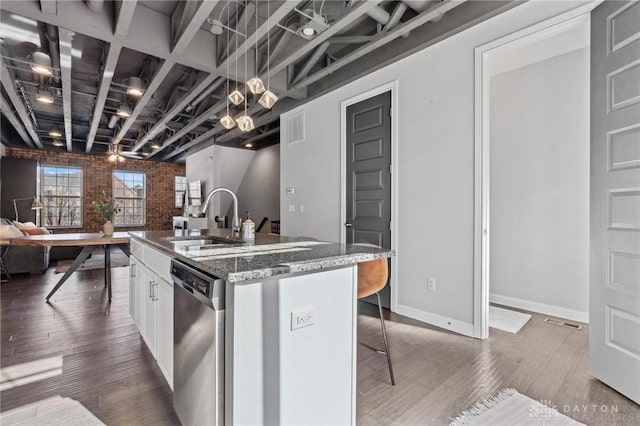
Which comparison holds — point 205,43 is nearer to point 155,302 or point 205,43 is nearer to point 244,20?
point 244,20

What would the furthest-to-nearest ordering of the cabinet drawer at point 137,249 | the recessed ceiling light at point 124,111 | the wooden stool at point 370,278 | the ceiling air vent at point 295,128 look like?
the recessed ceiling light at point 124,111, the ceiling air vent at point 295,128, the cabinet drawer at point 137,249, the wooden stool at point 370,278

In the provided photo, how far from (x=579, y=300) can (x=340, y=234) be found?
8.51ft

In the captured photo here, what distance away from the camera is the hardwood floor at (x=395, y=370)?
1691 millimetres

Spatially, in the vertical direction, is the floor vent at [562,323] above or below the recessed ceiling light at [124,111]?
below

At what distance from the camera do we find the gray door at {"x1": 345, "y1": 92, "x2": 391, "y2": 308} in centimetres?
344

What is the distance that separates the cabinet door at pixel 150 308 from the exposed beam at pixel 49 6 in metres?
2.28

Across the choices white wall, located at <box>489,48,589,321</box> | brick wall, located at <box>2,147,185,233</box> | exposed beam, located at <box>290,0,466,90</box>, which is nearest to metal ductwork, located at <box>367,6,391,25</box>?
exposed beam, located at <box>290,0,466,90</box>

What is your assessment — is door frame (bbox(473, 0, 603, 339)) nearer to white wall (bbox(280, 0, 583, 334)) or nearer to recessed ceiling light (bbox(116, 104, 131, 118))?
white wall (bbox(280, 0, 583, 334))

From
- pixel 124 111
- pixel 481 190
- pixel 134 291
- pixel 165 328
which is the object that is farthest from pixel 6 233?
pixel 481 190

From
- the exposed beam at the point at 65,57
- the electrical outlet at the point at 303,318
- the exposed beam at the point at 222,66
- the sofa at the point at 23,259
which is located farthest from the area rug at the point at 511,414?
the sofa at the point at 23,259

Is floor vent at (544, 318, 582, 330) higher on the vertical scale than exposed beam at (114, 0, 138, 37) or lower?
lower

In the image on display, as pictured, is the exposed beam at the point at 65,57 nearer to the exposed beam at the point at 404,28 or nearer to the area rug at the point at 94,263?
the exposed beam at the point at 404,28

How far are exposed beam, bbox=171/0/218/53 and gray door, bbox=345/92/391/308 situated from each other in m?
1.90

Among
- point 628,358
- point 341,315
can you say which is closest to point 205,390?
point 341,315
